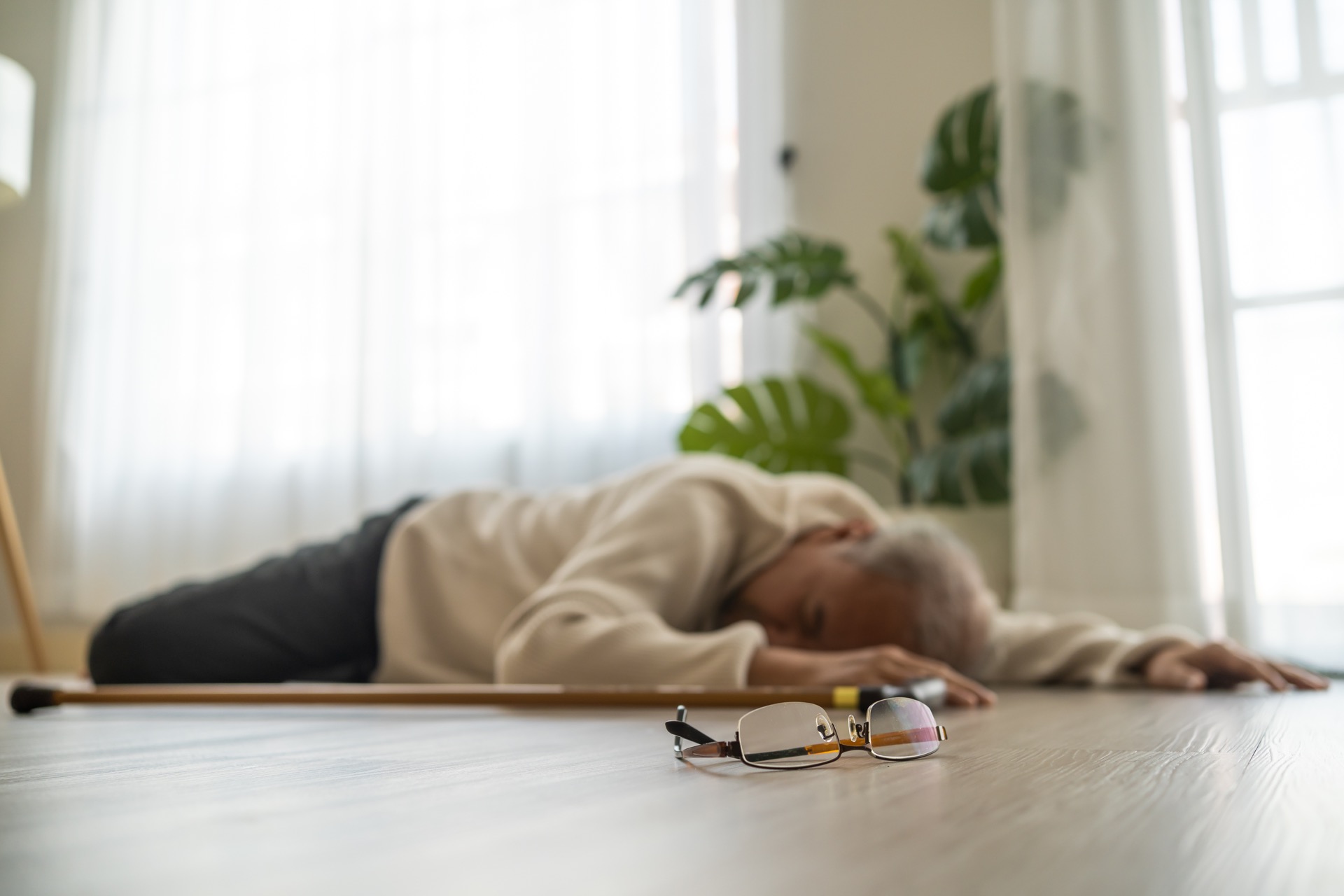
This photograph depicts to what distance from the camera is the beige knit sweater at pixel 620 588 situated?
119 cm

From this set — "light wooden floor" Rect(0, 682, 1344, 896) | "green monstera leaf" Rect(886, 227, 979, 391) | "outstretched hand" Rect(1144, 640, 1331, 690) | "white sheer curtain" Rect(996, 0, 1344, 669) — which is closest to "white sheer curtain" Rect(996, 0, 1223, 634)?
"white sheer curtain" Rect(996, 0, 1344, 669)

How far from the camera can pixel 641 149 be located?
3.28 m

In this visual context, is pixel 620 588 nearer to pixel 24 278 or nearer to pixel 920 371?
pixel 920 371

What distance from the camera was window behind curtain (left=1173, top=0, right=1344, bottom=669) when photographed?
2070 millimetres

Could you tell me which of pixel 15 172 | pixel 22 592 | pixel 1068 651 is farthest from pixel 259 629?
pixel 15 172

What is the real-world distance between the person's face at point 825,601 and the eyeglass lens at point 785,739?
0.67 meters

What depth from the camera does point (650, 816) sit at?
0.46 meters

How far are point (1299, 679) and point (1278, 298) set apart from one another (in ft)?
3.42

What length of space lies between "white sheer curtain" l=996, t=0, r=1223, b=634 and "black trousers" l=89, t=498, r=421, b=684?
4.34ft

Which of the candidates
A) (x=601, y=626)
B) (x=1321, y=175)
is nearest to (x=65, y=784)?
(x=601, y=626)

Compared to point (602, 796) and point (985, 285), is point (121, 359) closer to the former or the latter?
point (985, 285)

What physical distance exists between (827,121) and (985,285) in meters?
0.79

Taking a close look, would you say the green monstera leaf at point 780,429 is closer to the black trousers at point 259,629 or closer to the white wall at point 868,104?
the white wall at point 868,104

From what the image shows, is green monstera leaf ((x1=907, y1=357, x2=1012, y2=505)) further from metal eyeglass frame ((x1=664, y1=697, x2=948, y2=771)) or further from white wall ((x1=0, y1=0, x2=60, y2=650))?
white wall ((x1=0, y1=0, x2=60, y2=650))
